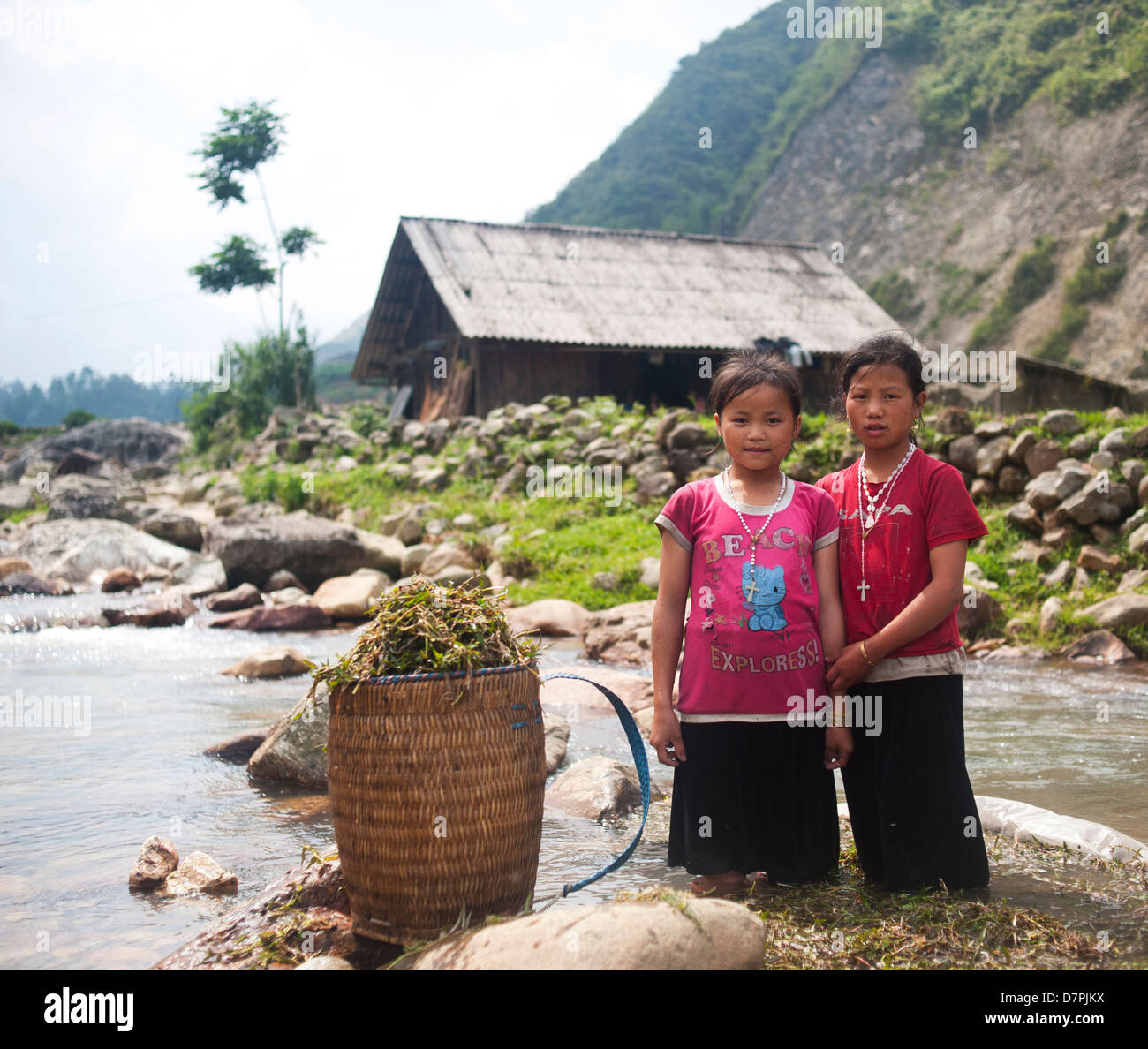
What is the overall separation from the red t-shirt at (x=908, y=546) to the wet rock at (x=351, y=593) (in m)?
6.68

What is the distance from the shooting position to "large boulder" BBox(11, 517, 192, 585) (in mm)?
12500

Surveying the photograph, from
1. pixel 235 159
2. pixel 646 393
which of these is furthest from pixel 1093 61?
pixel 235 159

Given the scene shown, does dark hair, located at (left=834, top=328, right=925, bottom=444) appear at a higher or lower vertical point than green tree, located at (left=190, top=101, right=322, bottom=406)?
lower

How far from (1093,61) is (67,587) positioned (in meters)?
31.1

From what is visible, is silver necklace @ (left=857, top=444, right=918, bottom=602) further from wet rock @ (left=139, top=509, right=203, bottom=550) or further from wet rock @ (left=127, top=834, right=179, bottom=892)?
wet rock @ (left=139, top=509, right=203, bottom=550)

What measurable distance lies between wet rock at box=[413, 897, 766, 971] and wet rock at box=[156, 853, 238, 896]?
1.19 meters

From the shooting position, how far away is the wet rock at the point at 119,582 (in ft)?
38.5

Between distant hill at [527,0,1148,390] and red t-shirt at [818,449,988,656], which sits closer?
red t-shirt at [818,449,988,656]

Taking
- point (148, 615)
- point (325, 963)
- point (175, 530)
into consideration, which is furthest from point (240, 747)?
point (175, 530)

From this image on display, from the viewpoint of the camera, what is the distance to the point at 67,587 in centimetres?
1162

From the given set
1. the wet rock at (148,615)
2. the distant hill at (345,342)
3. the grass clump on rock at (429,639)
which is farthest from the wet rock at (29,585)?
the distant hill at (345,342)

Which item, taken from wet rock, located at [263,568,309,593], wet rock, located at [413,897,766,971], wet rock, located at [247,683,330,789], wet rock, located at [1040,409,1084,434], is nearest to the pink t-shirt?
wet rock, located at [413,897,766,971]
